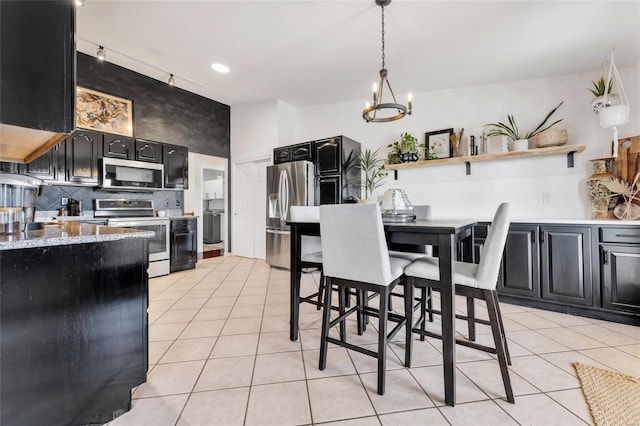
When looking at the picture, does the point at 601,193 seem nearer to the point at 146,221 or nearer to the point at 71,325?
the point at 71,325

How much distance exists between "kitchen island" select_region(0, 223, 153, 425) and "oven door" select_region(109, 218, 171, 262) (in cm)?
273

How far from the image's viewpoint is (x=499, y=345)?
1.43 metres

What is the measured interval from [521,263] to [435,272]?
1.80m

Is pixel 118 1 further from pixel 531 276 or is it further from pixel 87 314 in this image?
pixel 531 276

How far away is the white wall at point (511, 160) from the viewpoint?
10.4ft

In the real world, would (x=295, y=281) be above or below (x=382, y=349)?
above

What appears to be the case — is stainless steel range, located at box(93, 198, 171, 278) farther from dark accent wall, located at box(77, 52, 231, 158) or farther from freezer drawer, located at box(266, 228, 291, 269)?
freezer drawer, located at box(266, 228, 291, 269)

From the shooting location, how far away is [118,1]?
258cm

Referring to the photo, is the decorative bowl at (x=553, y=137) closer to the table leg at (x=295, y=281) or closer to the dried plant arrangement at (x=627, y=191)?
the dried plant arrangement at (x=627, y=191)

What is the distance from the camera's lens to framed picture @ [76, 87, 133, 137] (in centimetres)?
373

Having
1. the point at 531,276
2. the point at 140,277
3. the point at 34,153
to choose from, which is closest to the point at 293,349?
the point at 140,277

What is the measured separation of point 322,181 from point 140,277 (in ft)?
10.5

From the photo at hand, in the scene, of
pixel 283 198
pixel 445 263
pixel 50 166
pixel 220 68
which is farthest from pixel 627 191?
pixel 50 166

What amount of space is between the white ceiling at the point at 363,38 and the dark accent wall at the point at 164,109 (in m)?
0.25
